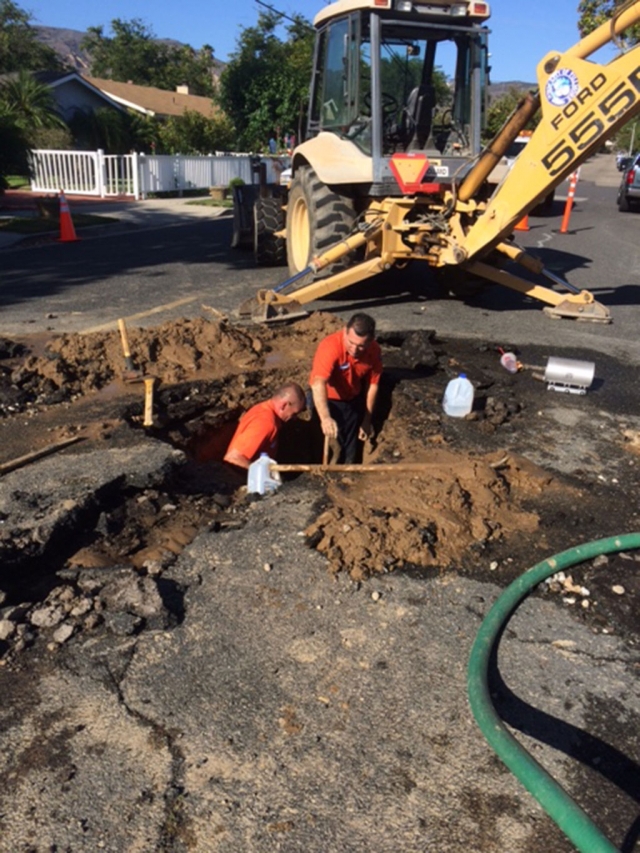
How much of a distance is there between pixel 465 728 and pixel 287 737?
66 centimetres

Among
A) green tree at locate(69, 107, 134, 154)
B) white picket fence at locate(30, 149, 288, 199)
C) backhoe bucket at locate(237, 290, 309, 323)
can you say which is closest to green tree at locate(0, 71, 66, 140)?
white picket fence at locate(30, 149, 288, 199)

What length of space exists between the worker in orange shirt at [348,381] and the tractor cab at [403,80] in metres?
2.99

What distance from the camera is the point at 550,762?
8.25 feet

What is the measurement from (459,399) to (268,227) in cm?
653

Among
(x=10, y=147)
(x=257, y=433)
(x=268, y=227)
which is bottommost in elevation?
(x=257, y=433)

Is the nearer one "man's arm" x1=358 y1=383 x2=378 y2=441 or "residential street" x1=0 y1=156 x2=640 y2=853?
"residential street" x1=0 y1=156 x2=640 y2=853

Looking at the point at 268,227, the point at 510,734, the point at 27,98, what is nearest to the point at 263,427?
the point at 510,734

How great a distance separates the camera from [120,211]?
2000cm

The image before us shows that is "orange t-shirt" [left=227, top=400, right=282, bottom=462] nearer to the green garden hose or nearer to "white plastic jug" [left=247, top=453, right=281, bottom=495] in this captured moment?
"white plastic jug" [left=247, top=453, right=281, bottom=495]

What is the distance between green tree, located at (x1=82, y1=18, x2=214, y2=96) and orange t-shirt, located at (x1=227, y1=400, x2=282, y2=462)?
210 ft

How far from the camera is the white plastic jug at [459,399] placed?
5.46 metres

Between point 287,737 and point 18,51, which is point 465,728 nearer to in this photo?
point 287,737

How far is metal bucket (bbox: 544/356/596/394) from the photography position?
19.8ft

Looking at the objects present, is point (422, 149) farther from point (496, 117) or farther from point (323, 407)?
point (496, 117)
